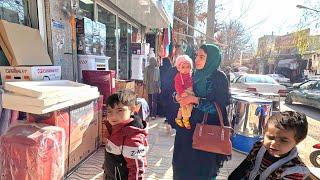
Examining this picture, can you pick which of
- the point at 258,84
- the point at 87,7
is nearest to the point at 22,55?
the point at 87,7

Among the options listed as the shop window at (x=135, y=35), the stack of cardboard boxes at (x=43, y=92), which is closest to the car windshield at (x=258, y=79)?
the shop window at (x=135, y=35)

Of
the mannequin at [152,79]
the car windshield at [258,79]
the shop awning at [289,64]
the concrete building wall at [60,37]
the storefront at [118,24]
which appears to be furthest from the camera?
the shop awning at [289,64]

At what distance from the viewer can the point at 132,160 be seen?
2010 millimetres

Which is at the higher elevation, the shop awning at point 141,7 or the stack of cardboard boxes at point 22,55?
the shop awning at point 141,7

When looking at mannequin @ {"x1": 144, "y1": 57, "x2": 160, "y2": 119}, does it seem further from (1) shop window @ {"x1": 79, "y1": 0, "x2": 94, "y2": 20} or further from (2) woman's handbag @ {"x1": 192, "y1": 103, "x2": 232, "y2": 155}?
(2) woman's handbag @ {"x1": 192, "y1": 103, "x2": 232, "y2": 155}

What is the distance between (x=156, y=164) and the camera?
4.44m

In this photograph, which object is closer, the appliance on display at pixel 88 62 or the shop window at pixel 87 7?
the appliance on display at pixel 88 62

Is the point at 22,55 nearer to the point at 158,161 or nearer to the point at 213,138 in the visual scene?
the point at 213,138

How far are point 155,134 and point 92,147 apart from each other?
2.05 m

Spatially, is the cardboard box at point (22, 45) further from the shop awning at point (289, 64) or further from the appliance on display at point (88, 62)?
the shop awning at point (289, 64)

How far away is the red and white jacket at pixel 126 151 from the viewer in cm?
202

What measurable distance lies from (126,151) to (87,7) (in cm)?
419

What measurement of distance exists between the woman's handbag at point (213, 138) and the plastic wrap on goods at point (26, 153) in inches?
51.8

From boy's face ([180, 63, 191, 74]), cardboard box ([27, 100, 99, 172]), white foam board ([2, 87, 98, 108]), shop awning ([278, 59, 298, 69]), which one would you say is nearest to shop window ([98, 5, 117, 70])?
cardboard box ([27, 100, 99, 172])
